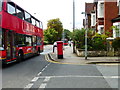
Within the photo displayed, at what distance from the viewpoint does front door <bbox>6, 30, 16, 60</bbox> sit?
38.3 ft

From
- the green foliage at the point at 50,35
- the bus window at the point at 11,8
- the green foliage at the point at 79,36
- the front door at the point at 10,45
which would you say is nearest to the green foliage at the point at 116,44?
the green foliage at the point at 79,36

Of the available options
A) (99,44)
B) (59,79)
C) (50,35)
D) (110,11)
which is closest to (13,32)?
(59,79)

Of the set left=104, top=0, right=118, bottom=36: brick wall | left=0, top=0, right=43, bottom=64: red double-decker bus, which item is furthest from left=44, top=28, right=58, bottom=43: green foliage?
left=0, top=0, right=43, bottom=64: red double-decker bus

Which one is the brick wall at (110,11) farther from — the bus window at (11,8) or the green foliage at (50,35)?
the green foliage at (50,35)

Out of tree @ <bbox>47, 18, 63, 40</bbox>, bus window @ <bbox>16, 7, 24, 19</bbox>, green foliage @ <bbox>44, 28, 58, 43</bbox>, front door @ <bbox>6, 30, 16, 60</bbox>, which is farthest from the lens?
tree @ <bbox>47, 18, 63, 40</bbox>

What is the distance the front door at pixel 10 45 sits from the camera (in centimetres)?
1167

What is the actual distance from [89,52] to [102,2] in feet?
42.9

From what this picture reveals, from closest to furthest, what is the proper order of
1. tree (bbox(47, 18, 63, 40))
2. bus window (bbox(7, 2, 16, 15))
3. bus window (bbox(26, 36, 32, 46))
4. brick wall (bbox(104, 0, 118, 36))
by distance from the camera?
bus window (bbox(7, 2, 16, 15)) → bus window (bbox(26, 36, 32, 46)) → brick wall (bbox(104, 0, 118, 36)) → tree (bbox(47, 18, 63, 40))

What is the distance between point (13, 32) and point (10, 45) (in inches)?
42.5

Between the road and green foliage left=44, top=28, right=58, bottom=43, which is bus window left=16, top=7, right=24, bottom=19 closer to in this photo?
the road

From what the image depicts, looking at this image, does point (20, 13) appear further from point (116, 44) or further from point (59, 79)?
point (116, 44)

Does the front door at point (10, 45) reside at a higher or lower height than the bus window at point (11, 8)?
lower

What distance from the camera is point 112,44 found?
714 inches

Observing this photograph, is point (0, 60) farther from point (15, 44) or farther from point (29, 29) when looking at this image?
point (29, 29)
